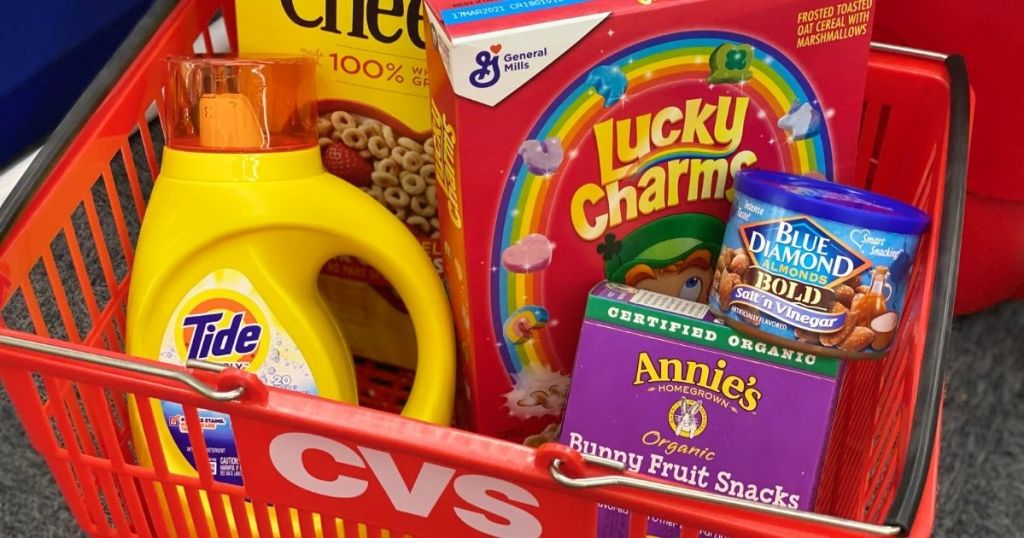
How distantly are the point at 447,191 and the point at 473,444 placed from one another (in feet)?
0.73

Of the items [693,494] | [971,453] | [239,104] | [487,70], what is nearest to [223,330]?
[239,104]

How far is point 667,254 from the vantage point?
0.64m

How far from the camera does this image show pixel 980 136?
788 millimetres

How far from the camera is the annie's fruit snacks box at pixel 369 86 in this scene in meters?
0.68

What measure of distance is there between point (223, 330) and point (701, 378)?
0.32 metres

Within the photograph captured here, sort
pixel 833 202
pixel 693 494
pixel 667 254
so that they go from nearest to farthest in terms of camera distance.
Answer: pixel 693 494, pixel 833 202, pixel 667 254

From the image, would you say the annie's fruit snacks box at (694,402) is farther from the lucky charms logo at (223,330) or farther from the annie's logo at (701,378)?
the lucky charms logo at (223,330)

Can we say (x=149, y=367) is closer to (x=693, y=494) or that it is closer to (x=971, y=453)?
(x=693, y=494)

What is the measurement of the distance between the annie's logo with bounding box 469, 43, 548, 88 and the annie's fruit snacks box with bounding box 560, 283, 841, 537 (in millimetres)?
146

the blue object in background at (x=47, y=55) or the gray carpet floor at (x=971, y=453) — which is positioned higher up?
the blue object in background at (x=47, y=55)

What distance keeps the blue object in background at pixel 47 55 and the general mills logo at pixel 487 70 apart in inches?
20.5

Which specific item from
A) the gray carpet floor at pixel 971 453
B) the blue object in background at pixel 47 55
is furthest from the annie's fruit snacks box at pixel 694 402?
the blue object in background at pixel 47 55

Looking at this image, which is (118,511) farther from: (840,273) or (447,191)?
(840,273)

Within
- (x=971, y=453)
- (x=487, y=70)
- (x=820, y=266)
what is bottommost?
(x=971, y=453)
